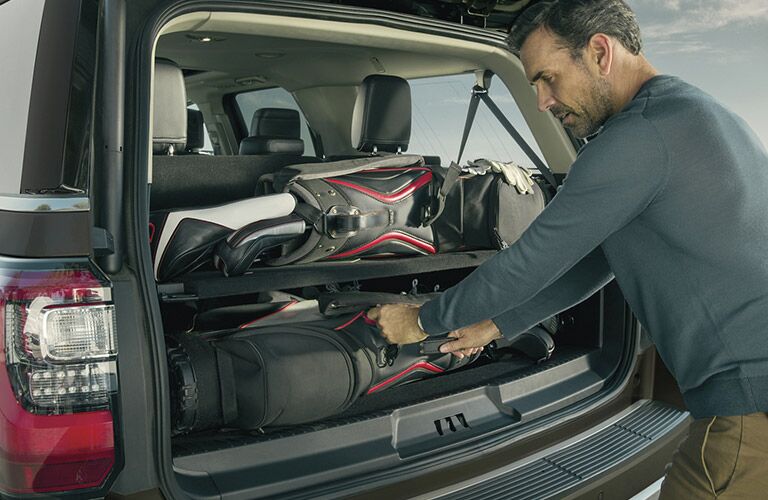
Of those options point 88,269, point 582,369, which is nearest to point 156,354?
point 88,269

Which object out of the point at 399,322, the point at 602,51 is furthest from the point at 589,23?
the point at 399,322

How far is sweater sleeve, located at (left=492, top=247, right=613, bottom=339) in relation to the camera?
1.88 meters

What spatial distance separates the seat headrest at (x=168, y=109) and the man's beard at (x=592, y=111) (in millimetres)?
972

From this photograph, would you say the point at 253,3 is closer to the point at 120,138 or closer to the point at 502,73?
the point at 120,138

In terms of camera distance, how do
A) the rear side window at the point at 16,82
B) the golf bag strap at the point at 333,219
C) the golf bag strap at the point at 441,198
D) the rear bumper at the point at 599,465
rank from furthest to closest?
the golf bag strap at the point at 441,198, the golf bag strap at the point at 333,219, the rear bumper at the point at 599,465, the rear side window at the point at 16,82

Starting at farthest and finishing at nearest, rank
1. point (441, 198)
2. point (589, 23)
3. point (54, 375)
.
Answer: point (441, 198), point (589, 23), point (54, 375)

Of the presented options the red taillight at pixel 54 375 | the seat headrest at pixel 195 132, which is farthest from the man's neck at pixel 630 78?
the seat headrest at pixel 195 132

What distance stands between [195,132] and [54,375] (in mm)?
2426

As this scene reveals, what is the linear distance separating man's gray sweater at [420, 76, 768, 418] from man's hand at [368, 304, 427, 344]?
0.43m

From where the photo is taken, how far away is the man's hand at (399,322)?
185 cm

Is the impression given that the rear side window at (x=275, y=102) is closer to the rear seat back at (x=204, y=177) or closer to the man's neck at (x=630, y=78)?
the rear seat back at (x=204, y=177)

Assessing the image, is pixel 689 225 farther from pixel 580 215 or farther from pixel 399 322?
pixel 399 322

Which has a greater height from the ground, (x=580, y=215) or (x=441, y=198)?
(x=580, y=215)

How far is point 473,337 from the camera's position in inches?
76.9
